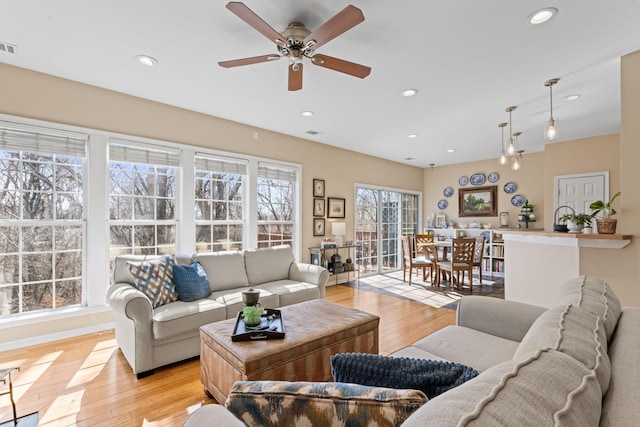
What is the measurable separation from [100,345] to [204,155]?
8.15 feet

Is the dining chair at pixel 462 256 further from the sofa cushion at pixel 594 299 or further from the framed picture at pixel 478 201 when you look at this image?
the sofa cushion at pixel 594 299

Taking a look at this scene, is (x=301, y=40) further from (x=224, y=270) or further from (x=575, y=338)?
(x=224, y=270)

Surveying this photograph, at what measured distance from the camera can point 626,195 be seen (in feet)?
8.79

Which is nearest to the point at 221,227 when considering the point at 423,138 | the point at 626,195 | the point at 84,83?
the point at 84,83

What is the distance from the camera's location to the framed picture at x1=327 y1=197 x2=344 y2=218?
18.4ft

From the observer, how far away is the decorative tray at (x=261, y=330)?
192cm

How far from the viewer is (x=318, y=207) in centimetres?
540

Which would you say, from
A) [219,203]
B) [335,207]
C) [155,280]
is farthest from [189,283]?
[335,207]

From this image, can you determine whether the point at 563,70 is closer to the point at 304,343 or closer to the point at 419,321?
the point at 419,321

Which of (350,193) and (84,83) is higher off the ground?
(84,83)

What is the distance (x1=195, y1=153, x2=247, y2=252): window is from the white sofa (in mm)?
724

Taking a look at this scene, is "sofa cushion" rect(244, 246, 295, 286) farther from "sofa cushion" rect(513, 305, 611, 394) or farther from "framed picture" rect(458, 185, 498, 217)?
"framed picture" rect(458, 185, 498, 217)

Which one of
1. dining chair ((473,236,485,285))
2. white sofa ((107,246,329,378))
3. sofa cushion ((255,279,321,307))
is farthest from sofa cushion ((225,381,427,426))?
dining chair ((473,236,485,285))

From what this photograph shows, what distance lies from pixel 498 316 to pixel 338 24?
84.8 inches
